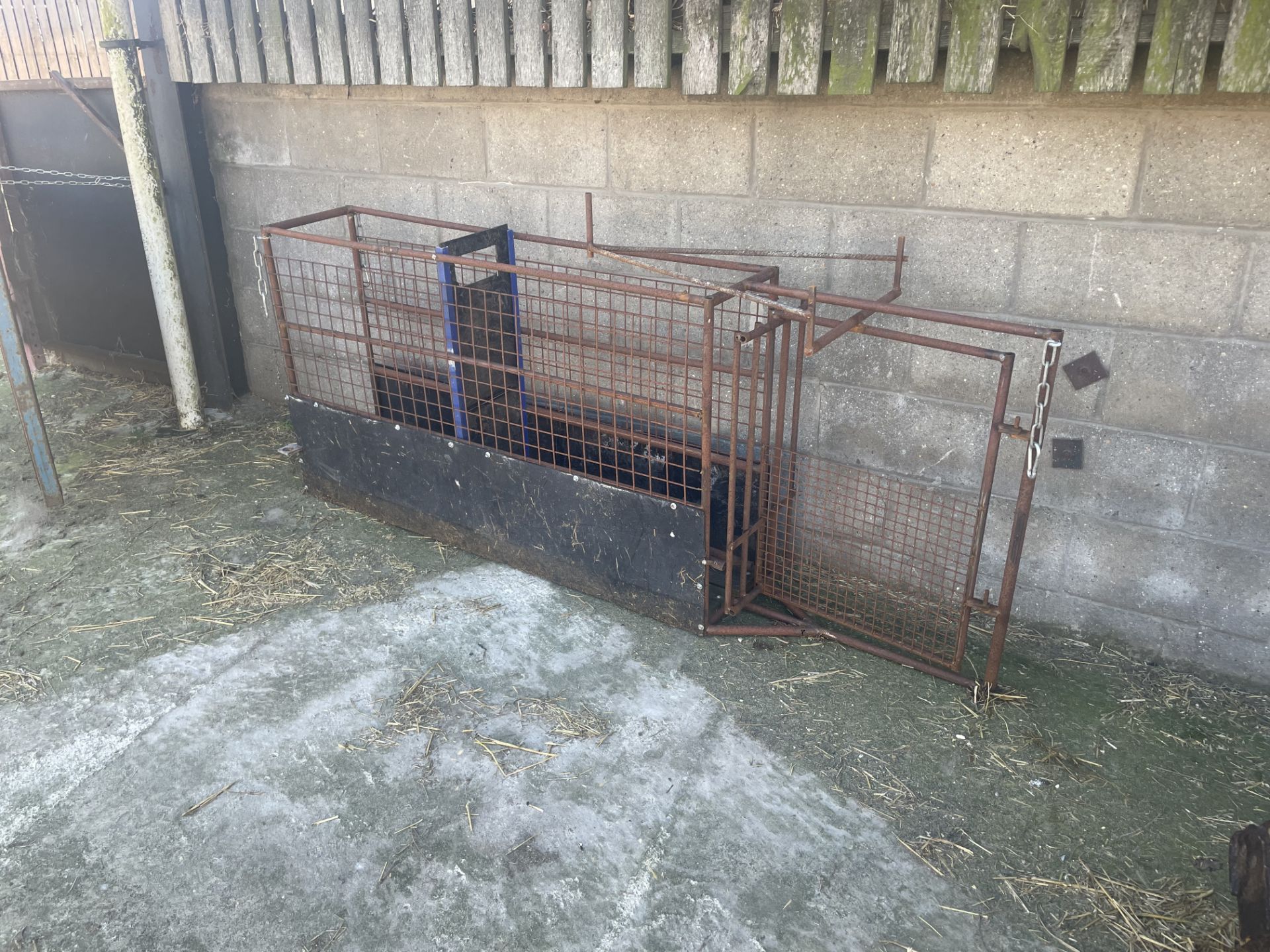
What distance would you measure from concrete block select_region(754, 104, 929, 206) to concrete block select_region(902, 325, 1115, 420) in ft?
1.90

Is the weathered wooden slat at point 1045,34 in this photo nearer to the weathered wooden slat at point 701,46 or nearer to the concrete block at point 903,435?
the weathered wooden slat at point 701,46

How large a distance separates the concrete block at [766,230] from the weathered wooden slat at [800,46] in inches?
20.9

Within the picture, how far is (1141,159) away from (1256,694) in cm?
208

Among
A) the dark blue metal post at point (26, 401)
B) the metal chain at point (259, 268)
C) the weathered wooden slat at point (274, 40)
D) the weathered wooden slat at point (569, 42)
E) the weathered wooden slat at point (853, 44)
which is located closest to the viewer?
the weathered wooden slat at point (853, 44)

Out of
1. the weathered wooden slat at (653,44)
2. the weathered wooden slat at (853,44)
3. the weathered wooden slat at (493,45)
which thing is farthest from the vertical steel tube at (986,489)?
the weathered wooden slat at (493,45)

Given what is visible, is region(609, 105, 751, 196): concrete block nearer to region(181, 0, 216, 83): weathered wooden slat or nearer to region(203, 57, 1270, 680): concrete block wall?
region(203, 57, 1270, 680): concrete block wall

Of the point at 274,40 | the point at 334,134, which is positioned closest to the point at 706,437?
the point at 334,134

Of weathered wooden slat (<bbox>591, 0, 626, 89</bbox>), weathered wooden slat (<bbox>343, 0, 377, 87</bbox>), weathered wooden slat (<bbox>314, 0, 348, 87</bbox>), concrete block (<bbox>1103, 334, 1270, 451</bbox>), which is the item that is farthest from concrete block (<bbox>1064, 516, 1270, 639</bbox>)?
weathered wooden slat (<bbox>314, 0, 348, 87</bbox>)

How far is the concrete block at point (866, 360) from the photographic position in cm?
406

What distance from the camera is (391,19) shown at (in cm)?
463

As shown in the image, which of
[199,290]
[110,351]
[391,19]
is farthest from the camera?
[110,351]

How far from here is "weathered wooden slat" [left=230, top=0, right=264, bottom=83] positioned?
5086 millimetres

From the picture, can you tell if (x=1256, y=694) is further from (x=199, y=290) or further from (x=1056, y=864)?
(x=199, y=290)

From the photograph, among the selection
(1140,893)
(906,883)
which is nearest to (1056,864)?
(1140,893)
